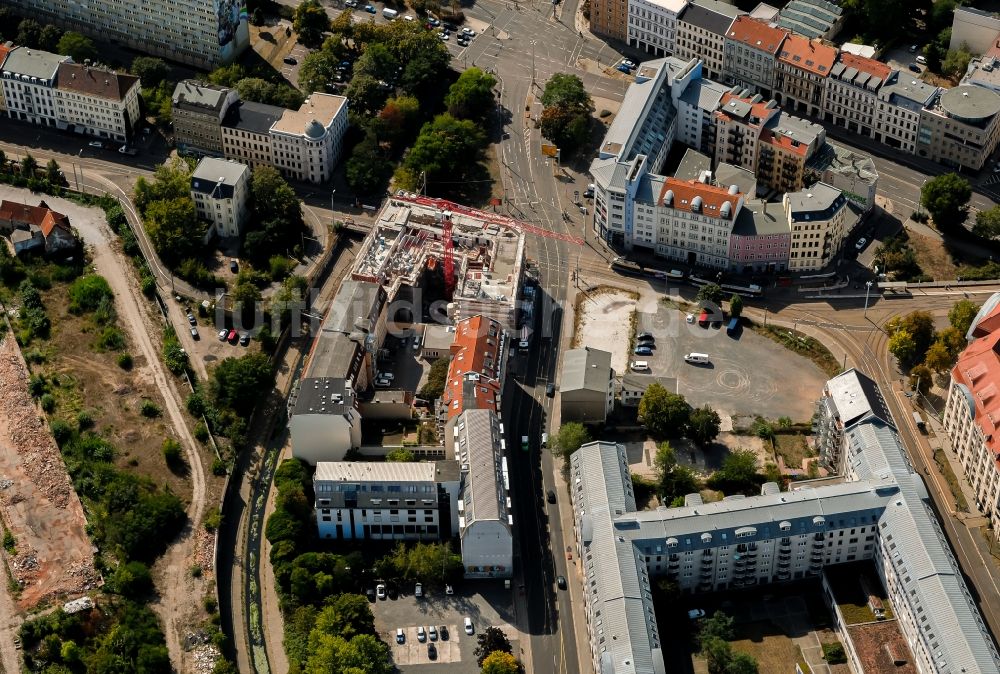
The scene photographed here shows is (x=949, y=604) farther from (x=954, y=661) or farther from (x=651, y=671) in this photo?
(x=651, y=671)

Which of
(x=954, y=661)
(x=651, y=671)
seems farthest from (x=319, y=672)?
(x=954, y=661)

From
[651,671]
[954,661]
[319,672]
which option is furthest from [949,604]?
[319,672]

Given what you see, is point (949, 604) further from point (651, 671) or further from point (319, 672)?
point (319, 672)

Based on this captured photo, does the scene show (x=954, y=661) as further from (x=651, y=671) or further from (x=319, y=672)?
(x=319, y=672)

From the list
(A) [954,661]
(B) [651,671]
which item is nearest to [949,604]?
(A) [954,661]
